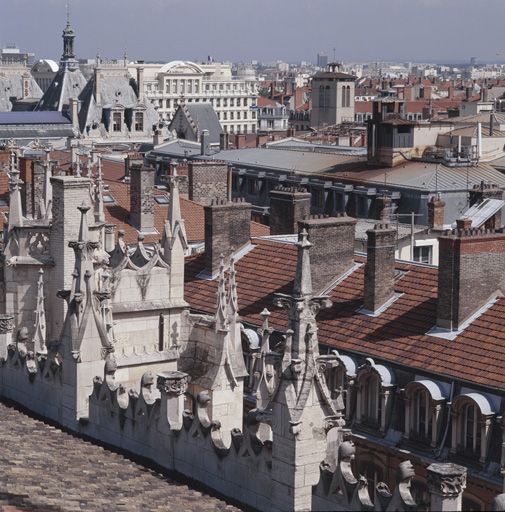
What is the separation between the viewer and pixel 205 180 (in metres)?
59.0

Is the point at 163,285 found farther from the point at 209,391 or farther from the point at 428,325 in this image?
the point at 428,325

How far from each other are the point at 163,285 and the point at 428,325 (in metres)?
7.42

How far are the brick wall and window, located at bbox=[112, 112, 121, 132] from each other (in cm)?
6728

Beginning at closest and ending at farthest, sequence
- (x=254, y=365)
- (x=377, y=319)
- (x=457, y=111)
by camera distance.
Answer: (x=254, y=365), (x=377, y=319), (x=457, y=111)

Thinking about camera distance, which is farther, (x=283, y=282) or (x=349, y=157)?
(x=349, y=157)

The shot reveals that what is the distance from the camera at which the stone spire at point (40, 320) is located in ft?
95.4

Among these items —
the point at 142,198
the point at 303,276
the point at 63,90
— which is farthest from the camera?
the point at 63,90

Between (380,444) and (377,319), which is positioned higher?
(377,319)

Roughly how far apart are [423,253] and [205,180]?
11.8m

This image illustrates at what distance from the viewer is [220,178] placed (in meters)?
59.5

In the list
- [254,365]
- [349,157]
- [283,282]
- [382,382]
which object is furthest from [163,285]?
[349,157]

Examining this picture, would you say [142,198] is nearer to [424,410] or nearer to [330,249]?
[330,249]

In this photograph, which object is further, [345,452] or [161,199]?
[161,199]

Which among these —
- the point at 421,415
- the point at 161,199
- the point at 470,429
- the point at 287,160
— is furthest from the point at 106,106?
the point at 470,429
